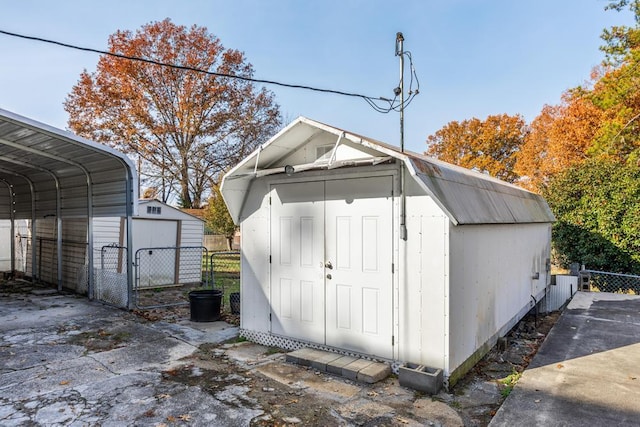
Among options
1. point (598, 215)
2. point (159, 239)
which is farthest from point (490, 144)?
point (159, 239)

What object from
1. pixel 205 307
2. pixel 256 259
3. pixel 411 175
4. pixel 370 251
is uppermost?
pixel 411 175

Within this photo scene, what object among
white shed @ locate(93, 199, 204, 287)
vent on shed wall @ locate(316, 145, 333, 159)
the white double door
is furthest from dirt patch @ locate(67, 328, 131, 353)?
white shed @ locate(93, 199, 204, 287)

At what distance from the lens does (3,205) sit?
42.0ft

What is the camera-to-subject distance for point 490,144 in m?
29.1

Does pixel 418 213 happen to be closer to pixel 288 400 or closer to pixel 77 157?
pixel 288 400

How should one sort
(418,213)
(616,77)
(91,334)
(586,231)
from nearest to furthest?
(418,213) → (91,334) → (586,231) → (616,77)

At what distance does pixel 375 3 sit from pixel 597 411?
8007mm

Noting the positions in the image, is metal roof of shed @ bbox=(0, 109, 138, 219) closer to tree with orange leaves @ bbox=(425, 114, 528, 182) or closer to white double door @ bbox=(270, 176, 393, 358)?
white double door @ bbox=(270, 176, 393, 358)

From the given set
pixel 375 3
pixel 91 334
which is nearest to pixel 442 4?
pixel 375 3

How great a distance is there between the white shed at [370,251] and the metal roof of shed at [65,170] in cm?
355

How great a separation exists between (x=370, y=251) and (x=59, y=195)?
9.21 metres

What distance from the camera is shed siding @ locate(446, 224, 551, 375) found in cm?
408

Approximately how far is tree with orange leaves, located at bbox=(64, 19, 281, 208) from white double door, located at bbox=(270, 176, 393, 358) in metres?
18.3

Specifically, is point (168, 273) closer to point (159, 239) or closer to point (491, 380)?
point (159, 239)
